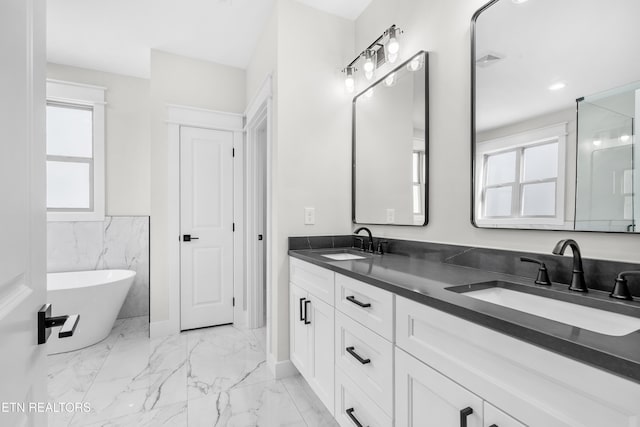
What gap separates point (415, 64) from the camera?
173cm

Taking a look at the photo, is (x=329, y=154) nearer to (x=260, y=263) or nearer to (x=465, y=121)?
(x=465, y=121)

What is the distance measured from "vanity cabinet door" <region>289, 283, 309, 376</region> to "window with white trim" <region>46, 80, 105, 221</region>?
8.40 ft

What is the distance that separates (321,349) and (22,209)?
144 centimetres

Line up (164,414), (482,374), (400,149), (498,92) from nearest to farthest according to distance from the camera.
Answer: (482,374)
(498,92)
(164,414)
(400,149)

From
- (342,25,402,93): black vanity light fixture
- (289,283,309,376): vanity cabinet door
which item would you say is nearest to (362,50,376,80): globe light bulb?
(342,25,402,93): black vanity light fixture

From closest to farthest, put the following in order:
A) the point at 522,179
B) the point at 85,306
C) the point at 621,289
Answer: the point at 621,289
the point at 522,179
the point at 85,306

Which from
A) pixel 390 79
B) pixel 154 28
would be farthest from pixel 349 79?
pixel 154 28

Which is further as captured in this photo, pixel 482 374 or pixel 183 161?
pixel 183 161

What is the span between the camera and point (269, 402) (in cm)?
184

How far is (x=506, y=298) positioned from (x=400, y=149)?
1.07 meters

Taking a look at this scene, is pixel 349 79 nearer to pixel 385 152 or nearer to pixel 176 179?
pixel 385 152

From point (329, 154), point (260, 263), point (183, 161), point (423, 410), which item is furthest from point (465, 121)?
point (183, 161)

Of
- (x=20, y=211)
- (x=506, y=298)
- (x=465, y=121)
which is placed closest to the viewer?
(x=20, y=211)

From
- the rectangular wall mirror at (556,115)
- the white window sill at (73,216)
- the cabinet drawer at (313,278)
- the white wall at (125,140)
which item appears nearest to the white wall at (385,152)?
the rectangular wall mirror at (556,115)
